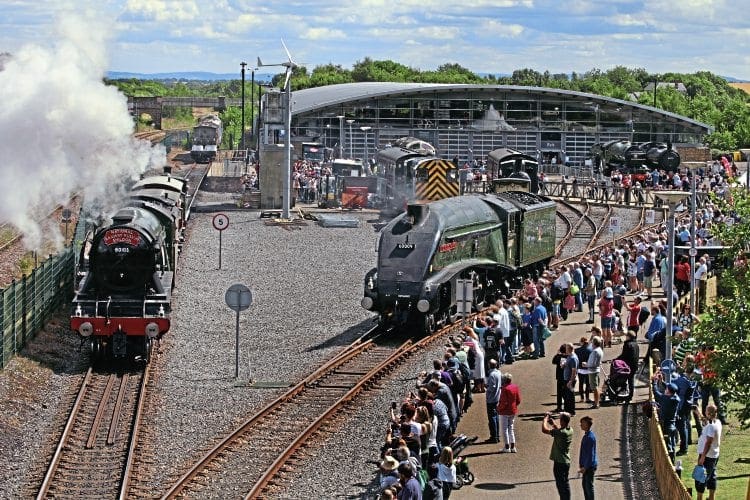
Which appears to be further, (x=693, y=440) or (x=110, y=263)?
(x=110, y=263)

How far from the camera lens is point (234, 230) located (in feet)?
150

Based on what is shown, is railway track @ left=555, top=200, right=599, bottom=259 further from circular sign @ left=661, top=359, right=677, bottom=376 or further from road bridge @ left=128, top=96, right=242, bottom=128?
road bridge @ left=128, top=96, right=242, bottom=128

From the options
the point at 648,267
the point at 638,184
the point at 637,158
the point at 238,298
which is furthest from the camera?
the point at 637,158

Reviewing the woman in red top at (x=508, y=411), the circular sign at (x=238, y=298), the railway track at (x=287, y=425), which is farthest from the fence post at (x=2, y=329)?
the woman in red top at (x=508, y=411)

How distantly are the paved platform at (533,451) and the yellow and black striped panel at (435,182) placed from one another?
21.4 meters

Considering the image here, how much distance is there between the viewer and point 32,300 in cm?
2494

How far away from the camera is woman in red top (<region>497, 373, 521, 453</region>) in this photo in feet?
55.6


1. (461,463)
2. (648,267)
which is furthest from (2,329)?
(648,267)

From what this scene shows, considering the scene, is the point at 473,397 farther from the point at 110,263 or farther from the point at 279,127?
the point at 279,127

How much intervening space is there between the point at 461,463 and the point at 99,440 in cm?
609

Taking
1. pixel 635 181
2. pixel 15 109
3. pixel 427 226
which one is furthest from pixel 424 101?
pixel 427 226

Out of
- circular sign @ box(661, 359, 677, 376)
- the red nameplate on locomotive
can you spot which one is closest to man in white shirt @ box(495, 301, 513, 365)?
circular sign @ box(661, 359, 677, 376)

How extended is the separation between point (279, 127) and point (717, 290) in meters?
36.1

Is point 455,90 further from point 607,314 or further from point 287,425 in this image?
point 287,425
